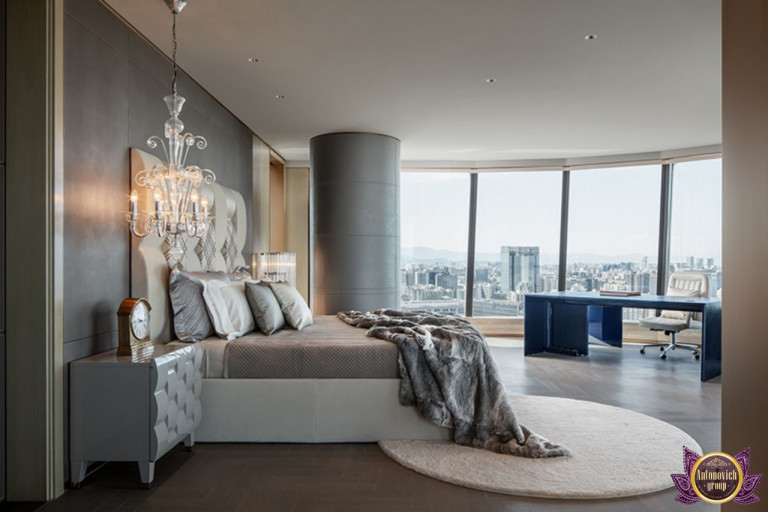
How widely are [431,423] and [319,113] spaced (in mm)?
3663

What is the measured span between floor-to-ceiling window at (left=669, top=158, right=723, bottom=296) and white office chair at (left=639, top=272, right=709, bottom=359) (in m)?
0.90

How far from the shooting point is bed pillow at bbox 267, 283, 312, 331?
4340mm

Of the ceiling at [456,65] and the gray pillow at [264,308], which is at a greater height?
the ceiling at [456,65]

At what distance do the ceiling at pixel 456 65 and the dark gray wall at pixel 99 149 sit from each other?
280 mm

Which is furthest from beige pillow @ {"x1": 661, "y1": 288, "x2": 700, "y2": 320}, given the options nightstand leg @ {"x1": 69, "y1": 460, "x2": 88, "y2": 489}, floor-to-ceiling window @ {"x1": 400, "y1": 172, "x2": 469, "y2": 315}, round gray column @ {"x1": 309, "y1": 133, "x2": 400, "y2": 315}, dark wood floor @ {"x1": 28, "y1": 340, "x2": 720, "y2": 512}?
nightstand leg @ {"x1": 69, "y1": 460, "x2": 88, "y2": 489}

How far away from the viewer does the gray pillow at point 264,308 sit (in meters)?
4.07

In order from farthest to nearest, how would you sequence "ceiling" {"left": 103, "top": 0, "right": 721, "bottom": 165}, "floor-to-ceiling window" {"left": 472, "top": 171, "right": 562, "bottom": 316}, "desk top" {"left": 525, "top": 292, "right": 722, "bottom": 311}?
1. "floor-to-ceiling window" {"left": 472, "top": 171, "right": 562, "bottom": 316}
2. "desk top" {"left": 525, "top": 292, "right": 722, "bottom": 311}
3. "ceiling" {"left": 103, "top": 0, "right": 721, "bottom": 165}

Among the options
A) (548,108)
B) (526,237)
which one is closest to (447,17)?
(548,108)

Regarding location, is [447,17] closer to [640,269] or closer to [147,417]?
[147,417]

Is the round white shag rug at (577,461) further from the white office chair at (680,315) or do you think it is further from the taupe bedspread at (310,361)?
the white office chair at (680,315)

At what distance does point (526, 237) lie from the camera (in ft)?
29.2

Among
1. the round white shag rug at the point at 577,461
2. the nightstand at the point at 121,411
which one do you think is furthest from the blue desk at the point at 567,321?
the nightstand at the point at 121,411

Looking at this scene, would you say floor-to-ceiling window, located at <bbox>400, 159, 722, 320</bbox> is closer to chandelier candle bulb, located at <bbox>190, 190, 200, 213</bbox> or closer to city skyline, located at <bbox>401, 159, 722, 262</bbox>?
city skyline, located at <bbox>401, 159, 722, 262</bbox>
